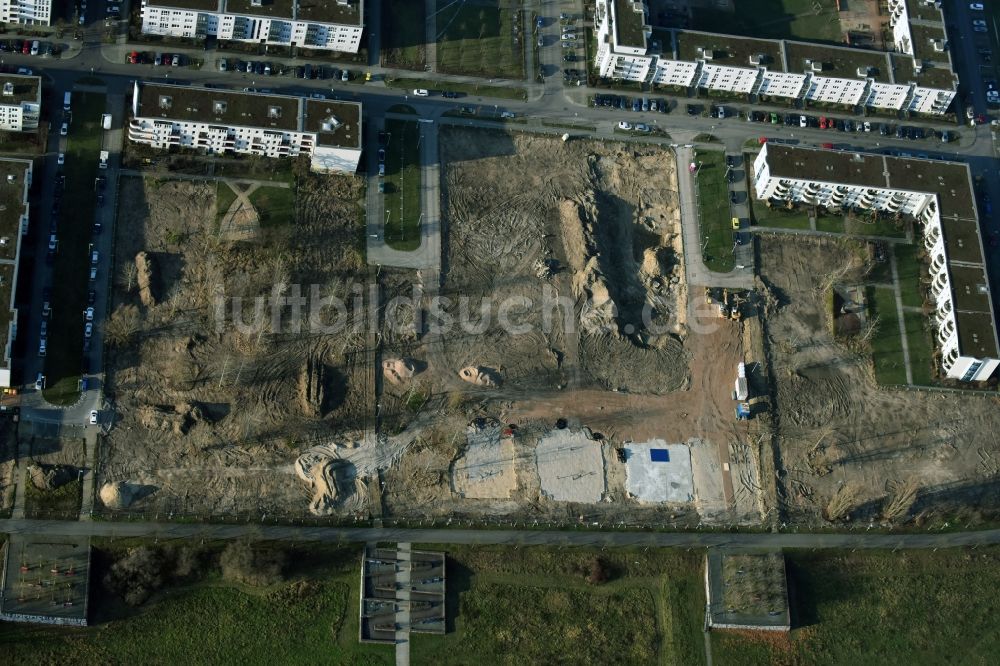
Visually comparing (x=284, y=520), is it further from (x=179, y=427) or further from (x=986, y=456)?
(x=986, y=456)

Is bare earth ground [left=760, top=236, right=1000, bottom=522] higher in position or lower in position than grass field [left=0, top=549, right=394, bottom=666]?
higher

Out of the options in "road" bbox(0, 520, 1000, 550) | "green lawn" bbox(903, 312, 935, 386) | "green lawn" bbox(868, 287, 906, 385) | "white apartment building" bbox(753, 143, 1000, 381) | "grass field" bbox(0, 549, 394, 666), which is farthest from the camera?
"green lawn" bbox(903, 312, 935, 386)

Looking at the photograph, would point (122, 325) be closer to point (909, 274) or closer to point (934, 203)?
point (909, 274)

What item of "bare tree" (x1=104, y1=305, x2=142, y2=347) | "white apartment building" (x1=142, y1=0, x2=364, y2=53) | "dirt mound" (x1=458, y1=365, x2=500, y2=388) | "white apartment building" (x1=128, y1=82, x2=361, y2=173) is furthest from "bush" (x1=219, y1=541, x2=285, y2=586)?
"white apartment building" (x1=142, y1=0, x2=364, y2=53)

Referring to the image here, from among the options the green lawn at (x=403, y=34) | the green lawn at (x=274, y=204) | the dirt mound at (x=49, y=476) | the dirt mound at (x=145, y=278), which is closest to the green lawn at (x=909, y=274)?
the green lawn at (x=403, y=34)

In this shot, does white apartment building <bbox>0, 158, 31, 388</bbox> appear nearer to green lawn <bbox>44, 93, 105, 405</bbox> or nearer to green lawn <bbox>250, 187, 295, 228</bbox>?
green lawn <bbox>44, 93, 105, 405</bbox>

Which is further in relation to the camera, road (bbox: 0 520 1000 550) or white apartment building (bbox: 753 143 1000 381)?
white apartment building (bbox: 753 143 1000 381)

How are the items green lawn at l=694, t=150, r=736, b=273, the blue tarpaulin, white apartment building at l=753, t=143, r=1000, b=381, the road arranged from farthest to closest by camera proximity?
green lawn at l=694, t=150, r=736, b=273 < white apartment building at l=753, t=143, r=1000, b=381 < the blue tarpaulin < the road
